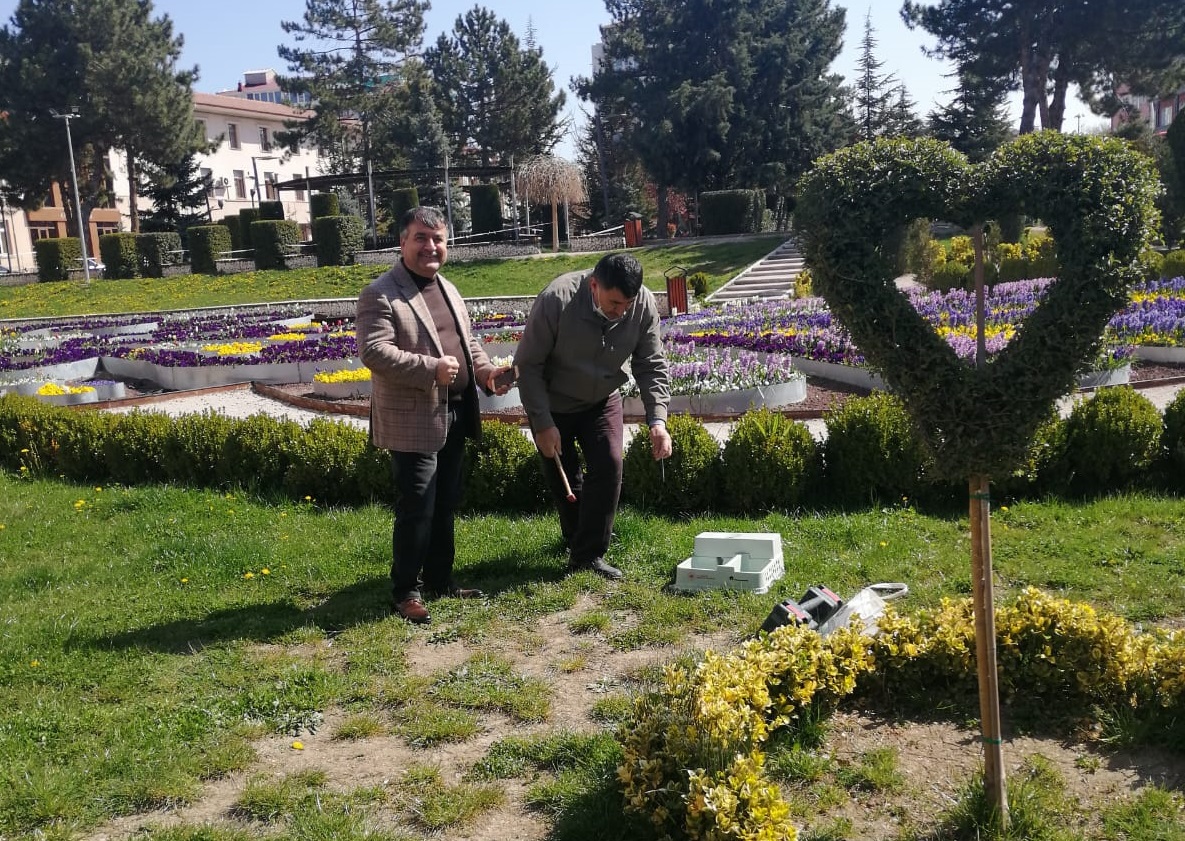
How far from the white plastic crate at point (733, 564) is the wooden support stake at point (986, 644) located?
174 cm

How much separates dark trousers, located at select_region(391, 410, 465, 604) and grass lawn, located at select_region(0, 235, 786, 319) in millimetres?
20199

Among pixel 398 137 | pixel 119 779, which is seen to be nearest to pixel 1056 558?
pixel 119 779

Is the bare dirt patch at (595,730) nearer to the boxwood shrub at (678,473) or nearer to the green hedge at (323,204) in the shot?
the boxwood shrub at (678,473)

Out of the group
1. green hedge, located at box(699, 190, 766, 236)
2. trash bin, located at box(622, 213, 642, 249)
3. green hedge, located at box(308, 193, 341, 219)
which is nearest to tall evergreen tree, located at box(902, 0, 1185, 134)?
green hedge, located at box(699, 190, 766, 236)

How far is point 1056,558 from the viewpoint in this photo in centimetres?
465

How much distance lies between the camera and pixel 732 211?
32125mm

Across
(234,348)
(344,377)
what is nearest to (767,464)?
(344,377)

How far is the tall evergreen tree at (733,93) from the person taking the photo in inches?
1371

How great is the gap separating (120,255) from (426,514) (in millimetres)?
33221

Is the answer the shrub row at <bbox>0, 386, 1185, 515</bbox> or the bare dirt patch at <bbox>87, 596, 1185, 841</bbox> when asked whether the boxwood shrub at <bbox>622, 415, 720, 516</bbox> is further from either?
the bare dirt patch at <bbox>87, 596, 1185, 841</bbox>

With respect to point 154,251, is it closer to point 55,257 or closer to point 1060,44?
point 55,257

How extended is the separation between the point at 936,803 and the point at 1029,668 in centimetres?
72

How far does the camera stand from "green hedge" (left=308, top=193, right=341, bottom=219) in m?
33.4

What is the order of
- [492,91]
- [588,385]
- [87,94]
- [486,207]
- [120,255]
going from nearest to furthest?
[588,385]
[486,207]
[120,255]
[87,94]
[492,91]
